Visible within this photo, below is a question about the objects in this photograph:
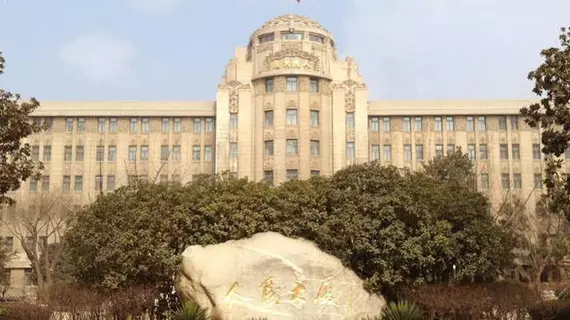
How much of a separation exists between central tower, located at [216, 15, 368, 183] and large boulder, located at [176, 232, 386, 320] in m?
24.0

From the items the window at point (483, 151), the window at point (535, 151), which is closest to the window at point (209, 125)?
the window at point (483, 151)

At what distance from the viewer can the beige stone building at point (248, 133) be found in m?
45.0

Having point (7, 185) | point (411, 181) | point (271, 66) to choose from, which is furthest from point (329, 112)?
point (7, 185)

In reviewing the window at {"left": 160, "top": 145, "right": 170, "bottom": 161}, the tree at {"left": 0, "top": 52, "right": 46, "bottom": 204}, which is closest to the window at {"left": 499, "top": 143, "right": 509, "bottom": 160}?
the window at {"left": 160, "top": 145, "right": 170, "bottom": 161}

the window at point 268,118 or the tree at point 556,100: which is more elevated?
the window at point 268,118

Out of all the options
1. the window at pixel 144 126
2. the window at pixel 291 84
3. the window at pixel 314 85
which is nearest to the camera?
the window at pixel 291 84

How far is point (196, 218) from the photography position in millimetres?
20484

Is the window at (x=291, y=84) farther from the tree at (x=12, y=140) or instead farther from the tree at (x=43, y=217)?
the tree at (x=12, y=140)

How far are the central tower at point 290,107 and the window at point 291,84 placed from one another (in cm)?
3

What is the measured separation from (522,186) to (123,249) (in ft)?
113

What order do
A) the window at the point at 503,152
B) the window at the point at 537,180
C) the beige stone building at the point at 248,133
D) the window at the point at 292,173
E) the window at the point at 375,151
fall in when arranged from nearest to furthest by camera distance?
the window at the point at 292,173 < the beige stone building at the point at 248,133 < the window at the point at 537,180 < the window at the point at 375,151 < the window at the point at 503,152

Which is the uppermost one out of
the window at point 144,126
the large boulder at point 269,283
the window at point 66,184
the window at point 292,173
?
the window at point 144,126

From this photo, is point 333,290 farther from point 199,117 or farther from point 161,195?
point 199,117

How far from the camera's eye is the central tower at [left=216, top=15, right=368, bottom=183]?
43.5 meters
